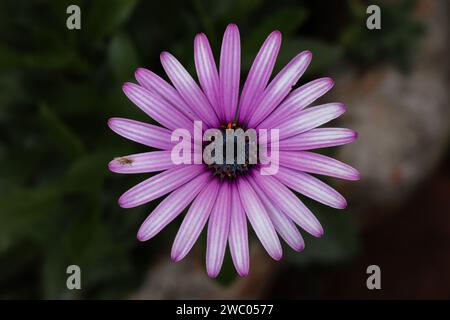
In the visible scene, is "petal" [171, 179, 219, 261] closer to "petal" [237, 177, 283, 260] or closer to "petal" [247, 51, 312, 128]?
"petal" [237, 177, 283, 260]

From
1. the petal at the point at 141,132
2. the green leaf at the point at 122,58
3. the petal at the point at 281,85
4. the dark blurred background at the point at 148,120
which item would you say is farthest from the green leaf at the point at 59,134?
the petal at the point at 281,85

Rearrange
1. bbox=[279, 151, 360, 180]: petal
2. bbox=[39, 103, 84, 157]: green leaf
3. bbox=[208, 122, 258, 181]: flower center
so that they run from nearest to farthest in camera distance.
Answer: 1. bbox=[279, 151, 360, 180]: petal
2. bbox=[208, 122, 258, 181]: flower center
3. bbox=[39, 103, 84, 157]: green leaf

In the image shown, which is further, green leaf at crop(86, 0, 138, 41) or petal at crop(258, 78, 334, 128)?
green leaf at crop(86, 0, 138, 41)

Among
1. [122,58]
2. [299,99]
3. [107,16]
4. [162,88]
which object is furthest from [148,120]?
[299,99]

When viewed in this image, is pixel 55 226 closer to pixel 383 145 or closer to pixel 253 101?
pixel 253 101

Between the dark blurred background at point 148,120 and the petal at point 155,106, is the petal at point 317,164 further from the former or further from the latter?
the dark blurred background at point 148,120

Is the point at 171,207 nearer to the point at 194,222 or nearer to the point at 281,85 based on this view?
the point at 194,222

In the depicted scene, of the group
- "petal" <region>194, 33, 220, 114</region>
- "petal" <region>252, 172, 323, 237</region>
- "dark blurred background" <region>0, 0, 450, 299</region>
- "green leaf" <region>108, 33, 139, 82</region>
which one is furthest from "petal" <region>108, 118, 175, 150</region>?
"green leaf" <region>108, 33, 139, 82</region>
